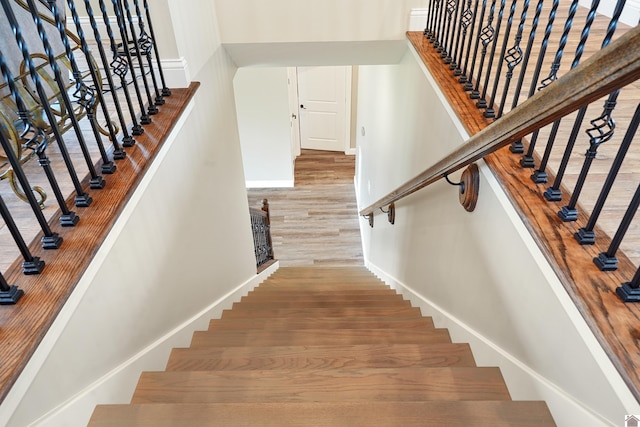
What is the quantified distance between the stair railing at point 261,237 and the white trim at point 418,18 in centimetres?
271

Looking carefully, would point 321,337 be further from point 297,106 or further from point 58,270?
point 297,106

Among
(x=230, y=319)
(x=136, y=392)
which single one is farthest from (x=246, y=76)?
(x=136, y=392)

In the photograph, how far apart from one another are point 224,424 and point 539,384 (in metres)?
0.93

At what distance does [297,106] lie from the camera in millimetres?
7754

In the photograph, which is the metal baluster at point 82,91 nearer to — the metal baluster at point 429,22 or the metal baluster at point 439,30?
the metal baluster at point 439,30

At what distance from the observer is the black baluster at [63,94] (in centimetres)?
114

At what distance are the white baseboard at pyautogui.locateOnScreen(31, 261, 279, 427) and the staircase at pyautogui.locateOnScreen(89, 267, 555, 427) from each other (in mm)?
40

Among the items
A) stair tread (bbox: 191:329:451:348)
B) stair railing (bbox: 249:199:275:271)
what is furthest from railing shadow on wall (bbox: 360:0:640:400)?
stair railing (bbox: 249:199:275:271)

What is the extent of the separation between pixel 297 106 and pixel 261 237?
3.52 m

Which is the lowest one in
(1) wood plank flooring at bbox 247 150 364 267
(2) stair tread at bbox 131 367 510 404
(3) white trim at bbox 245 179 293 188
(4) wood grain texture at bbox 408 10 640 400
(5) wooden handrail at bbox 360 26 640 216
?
(1) wood plank flooring at bbox 247 150 364 267

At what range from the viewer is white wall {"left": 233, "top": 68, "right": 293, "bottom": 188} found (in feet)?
20.5

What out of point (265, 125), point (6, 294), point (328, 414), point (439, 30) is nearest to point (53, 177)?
point (6, 294)

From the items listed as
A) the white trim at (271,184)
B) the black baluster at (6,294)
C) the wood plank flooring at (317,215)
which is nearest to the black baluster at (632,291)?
the black baluster at (6,294)

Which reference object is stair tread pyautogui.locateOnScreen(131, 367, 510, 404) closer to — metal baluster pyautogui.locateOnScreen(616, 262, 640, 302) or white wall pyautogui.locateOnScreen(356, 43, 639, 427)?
white wall pyautogui.locateOnScreen(356, 43, 639, 427)
